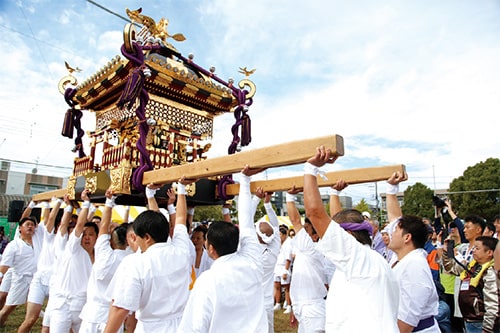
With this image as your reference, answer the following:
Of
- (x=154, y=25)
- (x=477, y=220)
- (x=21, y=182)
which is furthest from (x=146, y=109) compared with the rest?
(x=21, y=182)

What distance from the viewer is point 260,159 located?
2303 mm

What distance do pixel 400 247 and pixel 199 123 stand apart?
2.93 meters

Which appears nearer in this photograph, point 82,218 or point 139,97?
point 139,97

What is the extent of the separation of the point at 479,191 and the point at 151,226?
29041 millimetres

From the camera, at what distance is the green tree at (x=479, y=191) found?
26406 millimetres

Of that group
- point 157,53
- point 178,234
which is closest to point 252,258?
point 178,234

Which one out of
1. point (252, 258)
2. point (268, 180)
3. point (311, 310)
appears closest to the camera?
point (252, 258)

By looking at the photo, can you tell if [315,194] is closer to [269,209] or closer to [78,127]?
[269,209]

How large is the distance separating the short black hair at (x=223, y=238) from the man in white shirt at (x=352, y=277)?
0.67 meters

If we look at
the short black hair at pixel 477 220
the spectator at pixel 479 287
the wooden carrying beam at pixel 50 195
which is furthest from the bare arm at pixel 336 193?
the wooden carrying beam at pixel 50 195

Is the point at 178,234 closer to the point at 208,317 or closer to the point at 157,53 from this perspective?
the point at 208,317

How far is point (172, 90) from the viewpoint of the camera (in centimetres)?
409

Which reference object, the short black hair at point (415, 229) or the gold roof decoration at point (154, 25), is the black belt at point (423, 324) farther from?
the gold roof decoration at point (154, 25)

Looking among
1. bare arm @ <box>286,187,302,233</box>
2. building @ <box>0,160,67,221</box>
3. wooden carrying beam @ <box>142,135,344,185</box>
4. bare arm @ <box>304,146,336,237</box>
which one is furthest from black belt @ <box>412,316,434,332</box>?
building @ <box>0,160,67,221</box>
